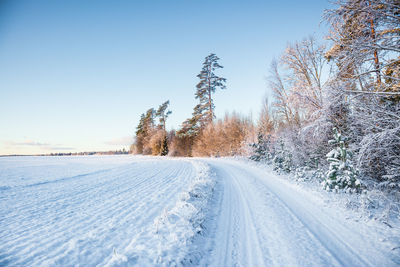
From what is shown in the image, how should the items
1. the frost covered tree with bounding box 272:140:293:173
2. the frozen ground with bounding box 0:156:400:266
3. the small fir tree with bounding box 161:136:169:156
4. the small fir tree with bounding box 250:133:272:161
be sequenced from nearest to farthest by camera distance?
the frozen ground with bounding box 0:156:400:266 → the frost covered tree with bounding box 272:140:293:173 → the small fir tree with bounding box 250:133:272:161 → the small fir tree with bounding box 161:136:169:156

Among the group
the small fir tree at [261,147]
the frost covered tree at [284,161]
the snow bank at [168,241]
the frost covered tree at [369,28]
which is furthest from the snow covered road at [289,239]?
the small fir tree at [261,147]

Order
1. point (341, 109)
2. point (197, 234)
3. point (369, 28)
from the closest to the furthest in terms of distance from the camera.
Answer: point (197, 234) → point (369, 28) → point (341, 109)

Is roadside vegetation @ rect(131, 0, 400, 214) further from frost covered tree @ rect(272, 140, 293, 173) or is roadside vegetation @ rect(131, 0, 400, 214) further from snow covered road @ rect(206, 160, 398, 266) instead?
snow covered road @ rect(206, 160, 398, 266)

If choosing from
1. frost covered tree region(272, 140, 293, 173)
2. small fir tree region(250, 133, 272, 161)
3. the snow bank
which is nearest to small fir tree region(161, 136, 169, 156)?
small fir tree region(250, 133, 272, 161)

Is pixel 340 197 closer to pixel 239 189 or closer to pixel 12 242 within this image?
pixel 239 189

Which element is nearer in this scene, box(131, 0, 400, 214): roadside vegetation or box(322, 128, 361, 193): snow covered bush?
box(131, 0, 400, 214): roadside vegetation

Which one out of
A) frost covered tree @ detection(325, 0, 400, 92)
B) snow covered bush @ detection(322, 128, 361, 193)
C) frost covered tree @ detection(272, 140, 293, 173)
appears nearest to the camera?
frost covered tree @ detection(325, 0, 400, 92)

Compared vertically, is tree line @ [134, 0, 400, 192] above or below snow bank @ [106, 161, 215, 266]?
above

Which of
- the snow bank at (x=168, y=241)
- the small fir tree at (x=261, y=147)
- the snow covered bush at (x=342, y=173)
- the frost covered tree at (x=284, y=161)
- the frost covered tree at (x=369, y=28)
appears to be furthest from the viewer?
the small fir tree at (x=261, y=147)

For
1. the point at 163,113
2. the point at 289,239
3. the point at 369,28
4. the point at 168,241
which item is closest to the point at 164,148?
the point at 163,113

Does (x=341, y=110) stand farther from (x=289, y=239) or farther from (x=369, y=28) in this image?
(x=289, y=239)

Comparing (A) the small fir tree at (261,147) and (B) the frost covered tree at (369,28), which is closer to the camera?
(B) the frost covered tree at (369,28)

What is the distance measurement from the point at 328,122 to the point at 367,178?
261cm

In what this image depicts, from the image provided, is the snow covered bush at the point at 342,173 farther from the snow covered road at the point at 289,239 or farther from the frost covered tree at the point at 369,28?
the frost covered tree at the point at 369,28
